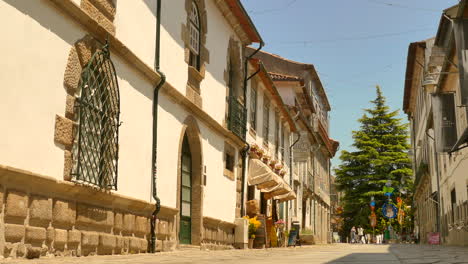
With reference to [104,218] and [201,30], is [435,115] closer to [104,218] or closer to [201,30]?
[201,30]

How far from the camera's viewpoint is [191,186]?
46.3 feet

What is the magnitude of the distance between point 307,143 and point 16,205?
81.4 feet

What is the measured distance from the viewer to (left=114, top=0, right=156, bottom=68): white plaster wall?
991 centimetres

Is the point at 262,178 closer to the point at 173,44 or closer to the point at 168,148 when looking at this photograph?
the point at 168,148

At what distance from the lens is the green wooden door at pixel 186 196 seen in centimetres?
1340

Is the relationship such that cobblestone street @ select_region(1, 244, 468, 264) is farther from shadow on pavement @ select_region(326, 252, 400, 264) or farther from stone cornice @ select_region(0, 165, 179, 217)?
stone cornice @ select_region(0, 165, 179, 217)

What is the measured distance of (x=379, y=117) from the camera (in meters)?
59.0

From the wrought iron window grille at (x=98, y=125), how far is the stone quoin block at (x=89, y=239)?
0.64 m

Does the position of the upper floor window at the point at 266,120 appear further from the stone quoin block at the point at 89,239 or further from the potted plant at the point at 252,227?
the stone quoin block at the point at 89,239

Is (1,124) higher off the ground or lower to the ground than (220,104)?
lower

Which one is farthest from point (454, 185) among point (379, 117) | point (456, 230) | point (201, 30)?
point (379, 117)

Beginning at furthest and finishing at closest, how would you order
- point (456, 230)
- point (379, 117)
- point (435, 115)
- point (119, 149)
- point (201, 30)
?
point (379, 117) < point (456, 230) < point (435, 115) < point (201, 30) < point (119, 149)

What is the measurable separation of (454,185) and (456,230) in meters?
1.79

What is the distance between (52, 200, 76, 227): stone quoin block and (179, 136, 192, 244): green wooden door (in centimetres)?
527
